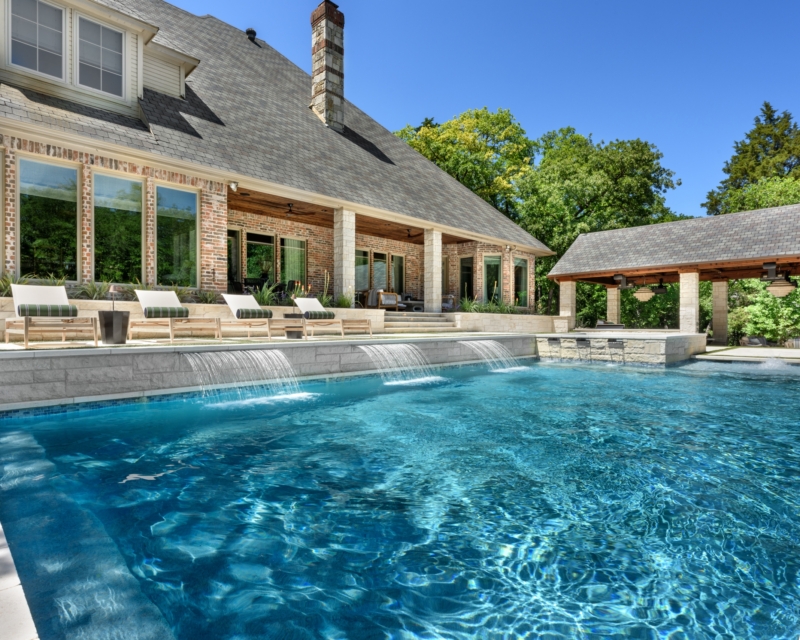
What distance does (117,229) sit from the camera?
973 cm

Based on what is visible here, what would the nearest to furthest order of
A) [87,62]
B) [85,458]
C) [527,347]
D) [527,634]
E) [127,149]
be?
[527,634] → [85,458] → [127,149] → [87,62] → [527,347]

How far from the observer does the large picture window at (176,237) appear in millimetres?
10281

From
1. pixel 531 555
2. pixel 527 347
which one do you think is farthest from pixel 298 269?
pixel 531 555

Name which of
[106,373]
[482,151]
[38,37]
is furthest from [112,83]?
[482,151]

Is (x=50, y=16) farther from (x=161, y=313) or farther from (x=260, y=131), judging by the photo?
(x=161, y=313)

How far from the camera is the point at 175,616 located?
6.46 ft

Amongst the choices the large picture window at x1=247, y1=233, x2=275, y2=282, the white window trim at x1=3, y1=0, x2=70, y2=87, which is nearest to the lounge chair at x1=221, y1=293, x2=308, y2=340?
the large picture window at x1=247, y1=233, x2=275, y2=282

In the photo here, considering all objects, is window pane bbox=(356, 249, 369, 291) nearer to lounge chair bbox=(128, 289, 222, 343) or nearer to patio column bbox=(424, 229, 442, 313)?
patio column bbox=(424, 229, 442, 313)

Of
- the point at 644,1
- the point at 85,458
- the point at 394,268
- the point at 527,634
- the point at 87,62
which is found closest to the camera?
the point at 527,634

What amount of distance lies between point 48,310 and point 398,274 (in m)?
13.3

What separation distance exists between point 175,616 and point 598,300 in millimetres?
25229

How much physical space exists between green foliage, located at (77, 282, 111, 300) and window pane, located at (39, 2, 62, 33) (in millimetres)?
5299

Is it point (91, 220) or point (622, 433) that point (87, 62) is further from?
point (622, 433)

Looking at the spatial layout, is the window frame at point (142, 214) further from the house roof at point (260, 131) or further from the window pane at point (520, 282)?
the window pane at point (520, 282)
